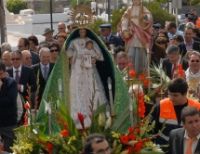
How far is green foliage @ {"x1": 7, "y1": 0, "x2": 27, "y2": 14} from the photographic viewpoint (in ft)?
178

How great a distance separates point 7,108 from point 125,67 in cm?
194

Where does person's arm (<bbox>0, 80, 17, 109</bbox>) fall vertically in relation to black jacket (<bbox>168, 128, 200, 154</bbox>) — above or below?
below

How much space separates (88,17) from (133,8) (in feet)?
17.5

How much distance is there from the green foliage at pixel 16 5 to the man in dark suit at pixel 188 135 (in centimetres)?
4636

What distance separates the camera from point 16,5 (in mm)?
54656

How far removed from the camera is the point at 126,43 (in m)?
16.6

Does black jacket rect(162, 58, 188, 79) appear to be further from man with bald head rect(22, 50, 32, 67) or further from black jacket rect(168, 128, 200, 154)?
black jacket rect(168, 128, 200, 154)

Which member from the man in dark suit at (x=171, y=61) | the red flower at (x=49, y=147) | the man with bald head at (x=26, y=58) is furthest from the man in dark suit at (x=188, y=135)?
the man with bald head at (x=26, y=58)

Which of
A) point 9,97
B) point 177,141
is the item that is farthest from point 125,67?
point 177,141

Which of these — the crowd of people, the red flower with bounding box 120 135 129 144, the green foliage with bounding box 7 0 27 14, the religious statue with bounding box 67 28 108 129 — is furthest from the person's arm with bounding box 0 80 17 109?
the green foliage with bounding box 7 0 27 14

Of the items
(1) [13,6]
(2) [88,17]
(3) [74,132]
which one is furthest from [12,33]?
(3) [74,132]

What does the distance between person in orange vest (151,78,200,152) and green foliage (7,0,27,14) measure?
45510 mm

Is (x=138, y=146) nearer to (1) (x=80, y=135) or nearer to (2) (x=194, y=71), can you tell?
(1) (x=80, y=135)

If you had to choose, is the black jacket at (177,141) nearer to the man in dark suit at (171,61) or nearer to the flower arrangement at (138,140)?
the flower arrangement at (138,140)
